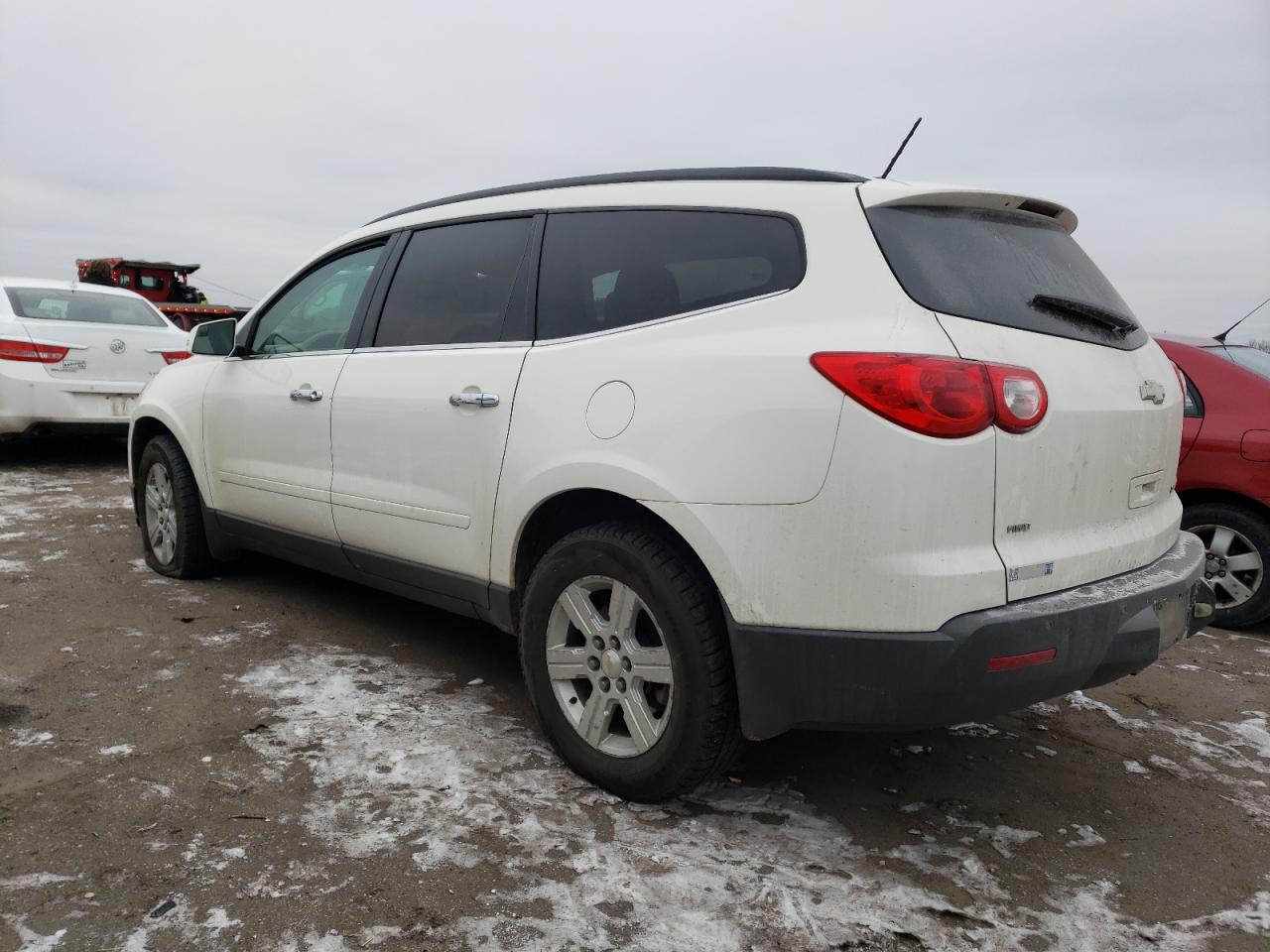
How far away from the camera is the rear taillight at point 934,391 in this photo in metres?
2.21

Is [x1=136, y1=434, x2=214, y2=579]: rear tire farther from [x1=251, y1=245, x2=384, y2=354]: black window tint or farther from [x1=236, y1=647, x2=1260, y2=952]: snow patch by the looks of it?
[x1=236, y1=647, x2=1260, y2=952]: snow patch

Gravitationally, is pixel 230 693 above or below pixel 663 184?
below

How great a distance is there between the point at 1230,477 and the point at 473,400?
12.4 ft

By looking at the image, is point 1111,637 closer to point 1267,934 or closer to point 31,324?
point 1267,934

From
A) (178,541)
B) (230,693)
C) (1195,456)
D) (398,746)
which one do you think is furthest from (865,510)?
(178,541)

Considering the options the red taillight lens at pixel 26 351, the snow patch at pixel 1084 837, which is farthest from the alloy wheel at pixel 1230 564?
the red taillight lens at pixel 26 351

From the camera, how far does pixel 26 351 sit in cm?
762

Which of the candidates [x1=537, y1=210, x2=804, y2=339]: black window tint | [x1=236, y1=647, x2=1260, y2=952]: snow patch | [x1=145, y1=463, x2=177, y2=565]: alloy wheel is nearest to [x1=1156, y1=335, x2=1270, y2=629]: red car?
[x1=236, y1=647, x2=1260, y2=952]: snow patch

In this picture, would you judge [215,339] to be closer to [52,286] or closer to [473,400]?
[473,400]

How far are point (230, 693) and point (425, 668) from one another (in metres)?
0.70

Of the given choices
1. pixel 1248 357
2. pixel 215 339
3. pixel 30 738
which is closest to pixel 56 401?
pixel 215 339

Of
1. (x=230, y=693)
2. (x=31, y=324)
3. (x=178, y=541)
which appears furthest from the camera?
(x=31, y=324)

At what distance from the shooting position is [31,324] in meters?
7.70

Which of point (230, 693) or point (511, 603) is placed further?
point (230, 693)
